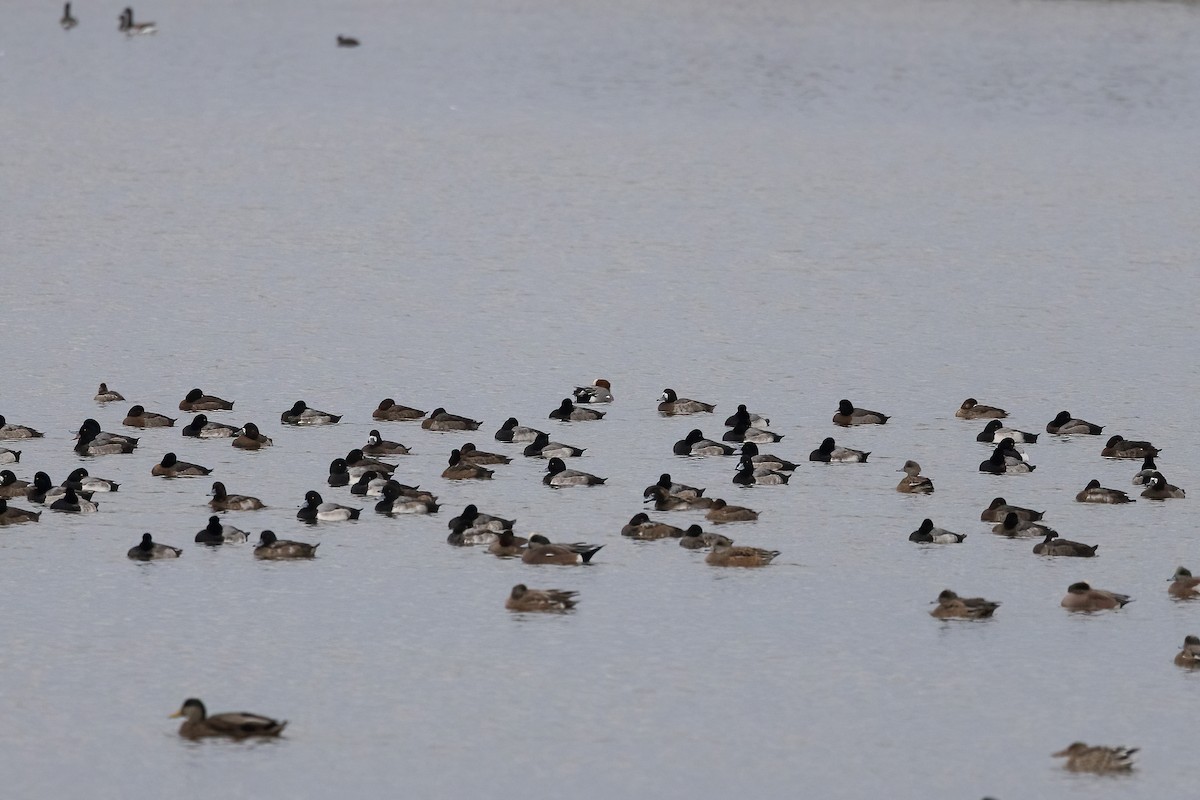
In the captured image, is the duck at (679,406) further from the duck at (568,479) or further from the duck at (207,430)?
the duck at (207,430)

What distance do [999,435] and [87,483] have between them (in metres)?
14.3

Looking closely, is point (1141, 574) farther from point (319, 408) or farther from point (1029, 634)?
point (319, 408)

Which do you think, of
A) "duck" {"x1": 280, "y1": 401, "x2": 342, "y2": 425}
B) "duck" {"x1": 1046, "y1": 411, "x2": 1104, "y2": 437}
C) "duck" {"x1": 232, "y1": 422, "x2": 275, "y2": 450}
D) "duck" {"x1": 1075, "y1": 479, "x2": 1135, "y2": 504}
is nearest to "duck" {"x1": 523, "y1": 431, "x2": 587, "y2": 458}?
"duck" {"x1": 280, "y1": 401, "x2": 342, "y2": 425}

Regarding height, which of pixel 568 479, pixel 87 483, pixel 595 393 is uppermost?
pixel 595 393

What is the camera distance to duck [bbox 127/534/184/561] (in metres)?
24.0

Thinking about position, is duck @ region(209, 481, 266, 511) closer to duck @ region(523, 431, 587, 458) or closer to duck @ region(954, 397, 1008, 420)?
duck @ region(523, 431, 587, 458)

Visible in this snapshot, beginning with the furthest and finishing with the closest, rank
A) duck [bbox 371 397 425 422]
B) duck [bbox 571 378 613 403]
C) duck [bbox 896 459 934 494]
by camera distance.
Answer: duck [bbox 571 378 613 403] → duck [bbox 371 397 425 422] → duck [bbox 896 459 934 494]

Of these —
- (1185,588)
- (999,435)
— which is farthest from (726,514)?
(999,435)

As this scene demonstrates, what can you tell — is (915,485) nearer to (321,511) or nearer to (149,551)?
(321,511)

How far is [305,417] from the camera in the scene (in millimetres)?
31922

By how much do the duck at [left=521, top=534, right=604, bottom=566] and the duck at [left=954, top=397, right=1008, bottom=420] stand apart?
11.0 m

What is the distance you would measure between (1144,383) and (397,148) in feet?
133

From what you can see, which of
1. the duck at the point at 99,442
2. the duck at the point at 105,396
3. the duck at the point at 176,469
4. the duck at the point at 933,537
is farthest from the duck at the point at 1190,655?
the duck at the point at 105,396

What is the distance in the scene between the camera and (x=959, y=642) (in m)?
21.6
